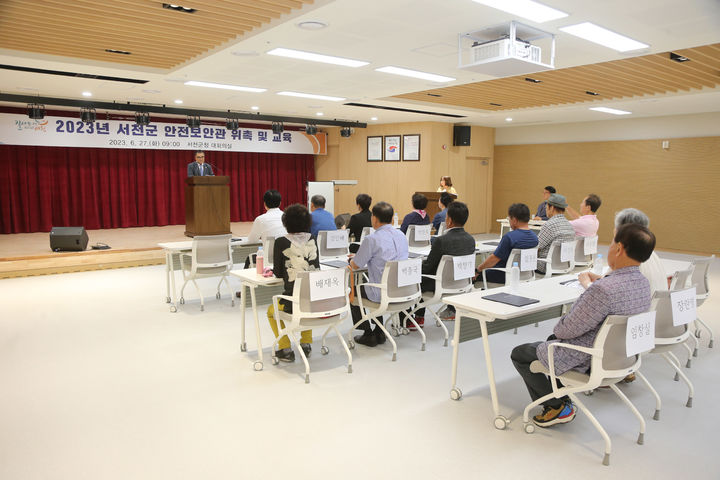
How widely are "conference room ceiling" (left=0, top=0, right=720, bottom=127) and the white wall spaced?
2.78ft

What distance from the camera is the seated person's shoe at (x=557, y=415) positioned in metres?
3.07

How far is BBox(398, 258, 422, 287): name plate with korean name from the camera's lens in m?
4.15

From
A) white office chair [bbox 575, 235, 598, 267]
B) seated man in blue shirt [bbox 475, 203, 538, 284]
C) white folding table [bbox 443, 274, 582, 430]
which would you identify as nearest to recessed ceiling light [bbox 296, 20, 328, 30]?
seated man in blue shirt [bbox 475, 203, 538, 284]

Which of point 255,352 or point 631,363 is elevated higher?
point 631,363

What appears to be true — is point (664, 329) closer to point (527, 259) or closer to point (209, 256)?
point (527, 259)

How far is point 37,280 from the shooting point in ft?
24.5

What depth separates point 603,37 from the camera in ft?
15.3

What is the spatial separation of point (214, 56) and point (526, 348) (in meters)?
4.73

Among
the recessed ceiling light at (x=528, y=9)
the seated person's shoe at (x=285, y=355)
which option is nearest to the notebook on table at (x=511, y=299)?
the seated person's shoe at (x=285, y=355)

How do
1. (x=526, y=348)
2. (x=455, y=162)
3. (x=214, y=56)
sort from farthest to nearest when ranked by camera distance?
(x=455, y=162)
(x=214, y=56)
(x=526, y=348)

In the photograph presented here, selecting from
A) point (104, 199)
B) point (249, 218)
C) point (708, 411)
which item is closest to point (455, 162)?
point (249, 218)

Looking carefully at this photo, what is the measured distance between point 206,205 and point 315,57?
3449 mm

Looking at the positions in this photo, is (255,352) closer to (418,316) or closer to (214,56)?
(418,316)

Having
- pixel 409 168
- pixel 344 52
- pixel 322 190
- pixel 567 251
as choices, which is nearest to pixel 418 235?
pixel 567 251
